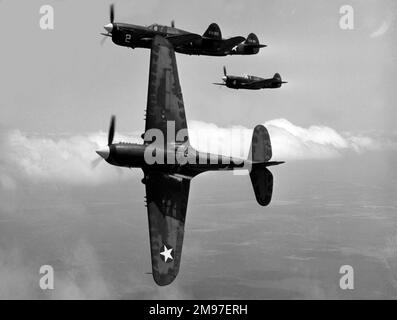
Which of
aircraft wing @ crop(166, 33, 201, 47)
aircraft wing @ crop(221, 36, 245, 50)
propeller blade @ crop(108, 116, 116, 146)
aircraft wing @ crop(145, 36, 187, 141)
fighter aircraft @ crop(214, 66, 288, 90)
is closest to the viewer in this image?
propeller blade @ crop(108, 116, 116, 146)

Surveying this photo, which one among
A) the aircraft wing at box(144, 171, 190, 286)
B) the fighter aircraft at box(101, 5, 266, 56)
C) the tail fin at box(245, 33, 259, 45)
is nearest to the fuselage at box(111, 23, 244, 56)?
the fighter aircraft at box(101, 5, 266, 56)

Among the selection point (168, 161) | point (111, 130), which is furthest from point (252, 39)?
point (111, 130)

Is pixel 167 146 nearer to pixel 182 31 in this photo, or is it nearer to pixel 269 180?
pixel 269 180

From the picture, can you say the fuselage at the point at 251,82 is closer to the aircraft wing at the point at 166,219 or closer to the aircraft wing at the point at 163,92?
the aircraft wing at the point at 163,92

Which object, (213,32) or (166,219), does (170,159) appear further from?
(213,32)

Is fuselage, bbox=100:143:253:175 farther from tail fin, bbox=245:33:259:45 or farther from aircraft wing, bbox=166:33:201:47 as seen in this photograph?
tail fin, bbox=245:33:259:45
